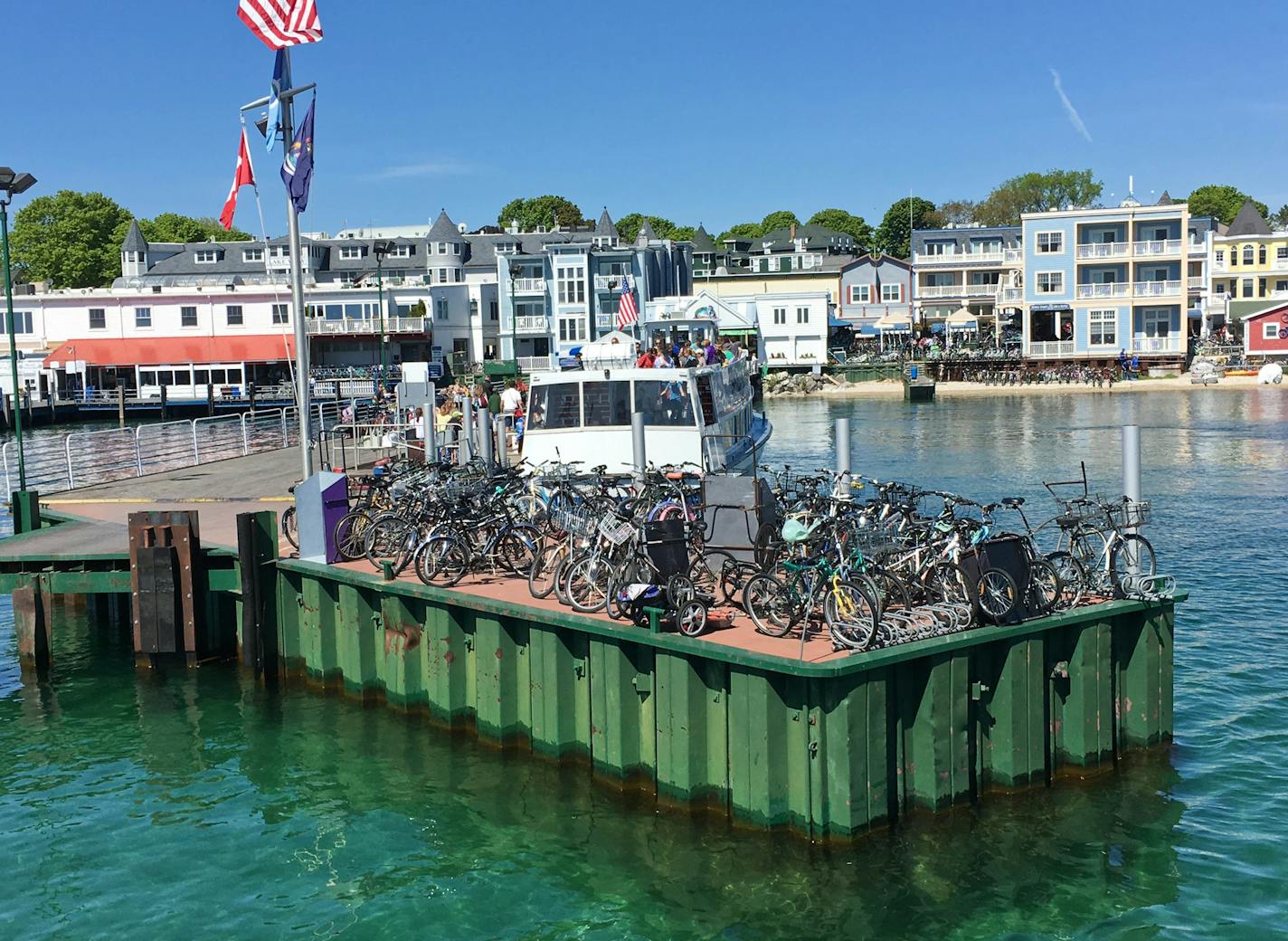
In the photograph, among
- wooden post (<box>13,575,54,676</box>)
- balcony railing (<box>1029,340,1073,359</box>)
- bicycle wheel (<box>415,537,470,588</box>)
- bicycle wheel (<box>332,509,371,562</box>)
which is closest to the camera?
bicycle wheel (<box>415,537,470,588</box>)

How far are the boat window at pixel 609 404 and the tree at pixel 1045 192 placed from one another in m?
122

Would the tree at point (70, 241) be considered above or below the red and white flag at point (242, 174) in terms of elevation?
above

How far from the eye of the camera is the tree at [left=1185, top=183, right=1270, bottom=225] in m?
146

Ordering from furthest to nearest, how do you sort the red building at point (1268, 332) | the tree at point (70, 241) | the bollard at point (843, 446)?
the tree at point (70, 241) → the red building at point (1268, 332) → the bollard at point (843, 446)

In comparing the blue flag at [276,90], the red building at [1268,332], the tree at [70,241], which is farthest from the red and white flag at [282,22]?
the tree at [70,241]

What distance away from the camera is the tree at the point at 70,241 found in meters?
107

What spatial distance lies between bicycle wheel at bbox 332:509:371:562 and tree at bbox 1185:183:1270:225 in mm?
149216

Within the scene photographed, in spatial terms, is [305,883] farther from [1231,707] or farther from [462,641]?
[1231,707]

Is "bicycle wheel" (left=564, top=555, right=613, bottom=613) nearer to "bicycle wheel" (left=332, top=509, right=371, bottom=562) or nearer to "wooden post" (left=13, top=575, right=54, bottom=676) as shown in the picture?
"bicycle wheel" (left=332, top=509, right=371, bottom=562)

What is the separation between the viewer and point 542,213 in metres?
141

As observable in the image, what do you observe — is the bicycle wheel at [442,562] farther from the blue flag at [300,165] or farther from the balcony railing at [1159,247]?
the balcony railing at [1159,247]

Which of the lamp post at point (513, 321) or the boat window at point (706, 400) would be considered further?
the lamp post at point (513, 321)

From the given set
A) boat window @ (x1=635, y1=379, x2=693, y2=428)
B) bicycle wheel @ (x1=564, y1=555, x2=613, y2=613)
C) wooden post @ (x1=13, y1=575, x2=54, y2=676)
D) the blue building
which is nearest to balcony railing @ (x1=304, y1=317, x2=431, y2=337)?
the blue building

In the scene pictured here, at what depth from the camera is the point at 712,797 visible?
12.8 metres
